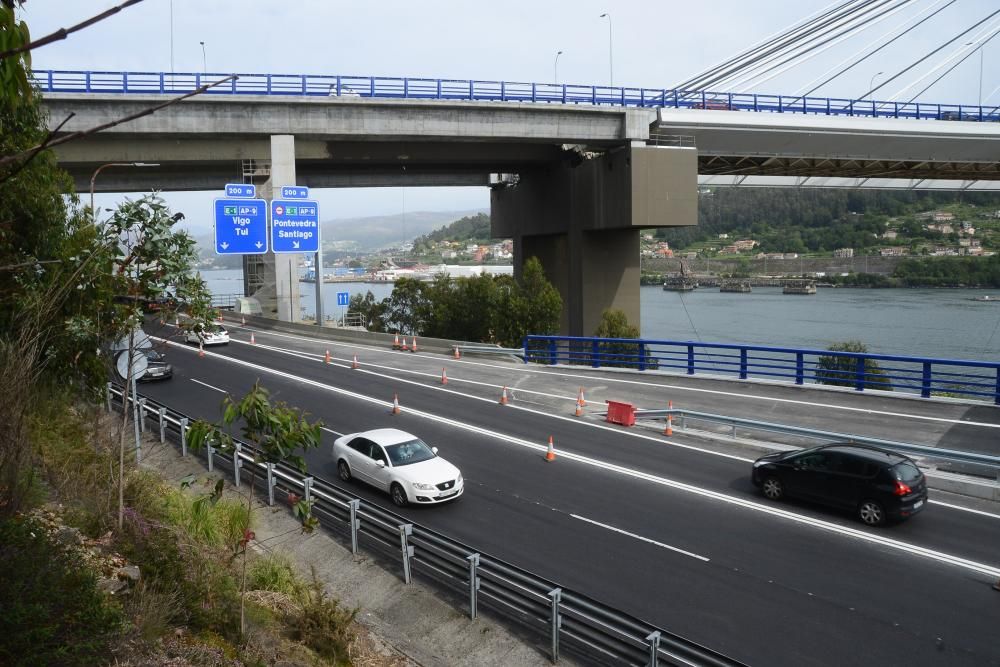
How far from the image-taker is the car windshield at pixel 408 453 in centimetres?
1541

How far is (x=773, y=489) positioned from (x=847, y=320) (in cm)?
7507

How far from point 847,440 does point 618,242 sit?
33224 mm

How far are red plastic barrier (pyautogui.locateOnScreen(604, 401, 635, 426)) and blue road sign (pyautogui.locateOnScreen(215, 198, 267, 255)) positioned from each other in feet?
75.4

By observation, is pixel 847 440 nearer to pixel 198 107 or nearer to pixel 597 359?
pixel 597 359

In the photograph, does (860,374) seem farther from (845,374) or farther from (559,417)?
(559,417)

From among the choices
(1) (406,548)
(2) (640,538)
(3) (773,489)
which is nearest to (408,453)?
(1) (406,548)

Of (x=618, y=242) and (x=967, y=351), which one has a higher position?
(x=618, y=242)

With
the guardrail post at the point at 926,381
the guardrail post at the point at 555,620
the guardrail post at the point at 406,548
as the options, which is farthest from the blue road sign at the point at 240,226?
the guardrail post at the point at 555,620

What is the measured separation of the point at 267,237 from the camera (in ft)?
125

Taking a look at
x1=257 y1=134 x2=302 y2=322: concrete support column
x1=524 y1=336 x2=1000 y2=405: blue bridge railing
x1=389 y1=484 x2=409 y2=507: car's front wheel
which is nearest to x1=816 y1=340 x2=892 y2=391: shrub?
x1=524 y1=336 x2=1000 y2=405: blue bridge railing

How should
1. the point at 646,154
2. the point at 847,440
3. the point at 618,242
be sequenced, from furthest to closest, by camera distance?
the point at 618,242, the point at 646,154, the point at 847,440

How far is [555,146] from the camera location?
1943 inches

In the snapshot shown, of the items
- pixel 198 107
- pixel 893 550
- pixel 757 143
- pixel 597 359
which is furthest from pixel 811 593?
pixel 757 143

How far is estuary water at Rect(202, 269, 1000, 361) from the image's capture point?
65.2 m
